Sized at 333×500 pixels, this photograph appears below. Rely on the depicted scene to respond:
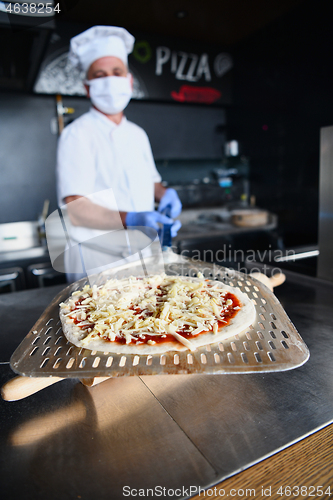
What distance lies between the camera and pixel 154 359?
0.64m

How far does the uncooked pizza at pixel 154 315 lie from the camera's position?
2.36 ft

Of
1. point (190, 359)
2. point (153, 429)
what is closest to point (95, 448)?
point (153, 429)

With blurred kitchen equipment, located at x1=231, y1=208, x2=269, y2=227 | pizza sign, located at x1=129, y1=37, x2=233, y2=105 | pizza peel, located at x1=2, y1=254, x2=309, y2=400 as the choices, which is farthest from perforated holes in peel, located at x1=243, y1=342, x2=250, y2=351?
pizza sign, located at x1=129, y1=37, x2=233, y2=105

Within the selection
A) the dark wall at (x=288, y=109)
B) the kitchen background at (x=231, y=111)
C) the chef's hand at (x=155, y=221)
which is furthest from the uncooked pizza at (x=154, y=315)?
the dark wall at (x=288, y=109)

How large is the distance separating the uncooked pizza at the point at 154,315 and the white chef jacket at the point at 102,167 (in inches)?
38.3

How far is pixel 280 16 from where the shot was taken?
3.15m

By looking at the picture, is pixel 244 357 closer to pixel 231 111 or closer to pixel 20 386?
pixel 20 386

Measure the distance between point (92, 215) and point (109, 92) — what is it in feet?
2.77

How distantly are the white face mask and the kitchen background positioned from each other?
1.65 ft

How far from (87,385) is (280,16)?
12.2 ft

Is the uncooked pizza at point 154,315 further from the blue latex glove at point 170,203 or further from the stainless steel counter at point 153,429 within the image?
the blue latex glove at point 170,203

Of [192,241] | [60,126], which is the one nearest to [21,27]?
[60,126]

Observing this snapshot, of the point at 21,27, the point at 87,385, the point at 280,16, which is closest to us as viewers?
the point at 87,385

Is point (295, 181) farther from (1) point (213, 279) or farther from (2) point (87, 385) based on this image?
(2) point (87, 385)
